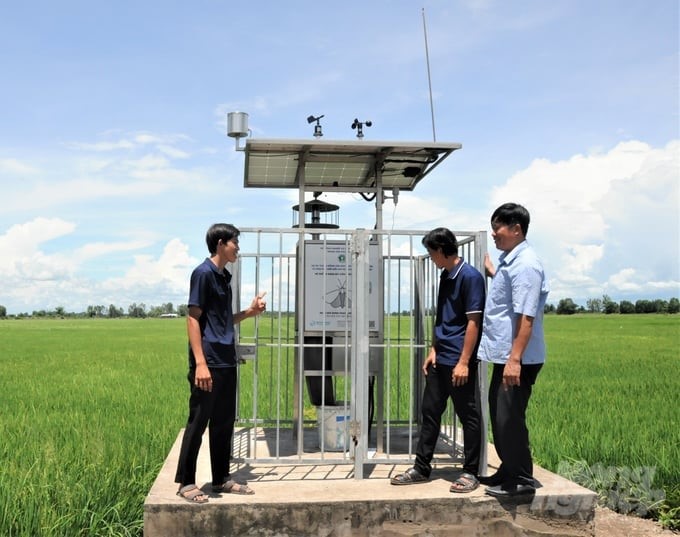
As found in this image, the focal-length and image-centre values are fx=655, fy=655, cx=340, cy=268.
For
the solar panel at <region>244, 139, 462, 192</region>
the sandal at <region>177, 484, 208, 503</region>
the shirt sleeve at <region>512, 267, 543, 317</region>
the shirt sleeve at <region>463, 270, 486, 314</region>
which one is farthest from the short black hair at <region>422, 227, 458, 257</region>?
the sandal at <region>177, 484, 208, 503</region>

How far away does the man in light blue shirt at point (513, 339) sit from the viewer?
402cm

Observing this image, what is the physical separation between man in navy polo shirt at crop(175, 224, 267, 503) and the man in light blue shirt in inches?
65.4

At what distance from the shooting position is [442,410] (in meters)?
4.53

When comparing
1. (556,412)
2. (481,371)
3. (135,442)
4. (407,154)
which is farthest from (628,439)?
(135,442)

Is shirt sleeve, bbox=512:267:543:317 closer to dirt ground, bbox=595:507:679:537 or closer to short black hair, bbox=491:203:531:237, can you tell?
short black hair, bbox=491:203:531:237

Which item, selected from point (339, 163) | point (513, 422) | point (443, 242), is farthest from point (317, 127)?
point (513, 422)

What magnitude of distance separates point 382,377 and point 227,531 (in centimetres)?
174

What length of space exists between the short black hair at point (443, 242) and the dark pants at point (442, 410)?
773 mm

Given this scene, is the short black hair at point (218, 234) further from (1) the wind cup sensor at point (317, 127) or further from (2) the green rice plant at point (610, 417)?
(2) the green rice plant at point (610, 417)

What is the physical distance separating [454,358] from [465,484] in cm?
83

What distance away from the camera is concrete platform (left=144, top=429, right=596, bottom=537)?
13.1 ft

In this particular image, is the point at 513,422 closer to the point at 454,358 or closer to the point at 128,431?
the point at 454,358

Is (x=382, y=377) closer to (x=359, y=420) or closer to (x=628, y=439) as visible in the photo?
(x=359, y=420)

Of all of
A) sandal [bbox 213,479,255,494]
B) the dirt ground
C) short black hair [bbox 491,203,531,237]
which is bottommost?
the dirt ground
